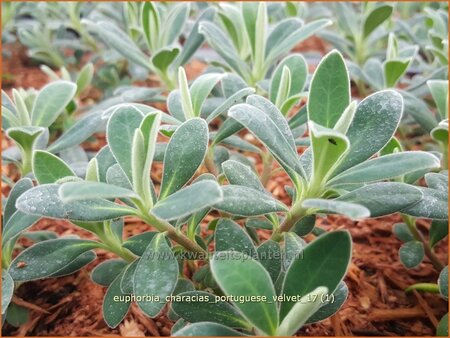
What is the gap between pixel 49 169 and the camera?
1.17 m

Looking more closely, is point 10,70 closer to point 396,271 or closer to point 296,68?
point 296,68

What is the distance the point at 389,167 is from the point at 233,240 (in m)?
0.37

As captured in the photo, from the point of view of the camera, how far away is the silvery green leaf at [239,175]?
1.14 meters

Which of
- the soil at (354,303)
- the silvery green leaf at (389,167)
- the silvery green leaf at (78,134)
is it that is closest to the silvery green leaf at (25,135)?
the silvery green leaf at (78,134)

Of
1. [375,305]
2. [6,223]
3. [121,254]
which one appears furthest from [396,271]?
[6,223]

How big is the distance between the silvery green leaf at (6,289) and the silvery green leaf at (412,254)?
1037 millimetres

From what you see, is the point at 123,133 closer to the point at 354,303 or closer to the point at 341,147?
the point at 341,147

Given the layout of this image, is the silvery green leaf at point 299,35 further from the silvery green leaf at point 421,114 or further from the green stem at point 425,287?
the green stem at point 425,287

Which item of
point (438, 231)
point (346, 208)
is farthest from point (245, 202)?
point (438, 231)

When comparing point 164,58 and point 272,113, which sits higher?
point 272,113

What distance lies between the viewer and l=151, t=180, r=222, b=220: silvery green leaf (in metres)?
0.88

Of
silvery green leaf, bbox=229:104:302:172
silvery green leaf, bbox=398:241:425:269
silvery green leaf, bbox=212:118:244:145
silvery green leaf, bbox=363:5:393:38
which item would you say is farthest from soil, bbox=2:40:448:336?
silvery green leaf, bbox=363:5:393:38

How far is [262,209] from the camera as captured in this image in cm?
105

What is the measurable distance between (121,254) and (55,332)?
1.13 feet
